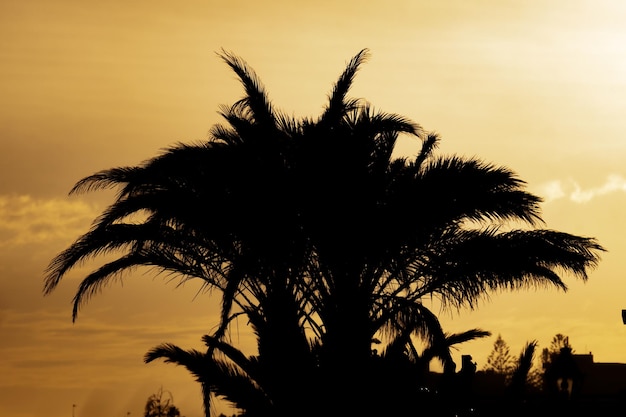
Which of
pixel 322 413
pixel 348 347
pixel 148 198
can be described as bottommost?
pixel 322 413

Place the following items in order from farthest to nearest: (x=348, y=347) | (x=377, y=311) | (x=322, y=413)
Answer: (x=377, y=311), (x=348, y=347), (x=322, y=413)

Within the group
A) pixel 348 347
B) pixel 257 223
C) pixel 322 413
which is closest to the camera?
pixel 322 413

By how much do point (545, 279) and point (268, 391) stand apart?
276 inches

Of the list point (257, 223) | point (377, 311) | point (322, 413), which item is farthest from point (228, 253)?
point (322, 413)

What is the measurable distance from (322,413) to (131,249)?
21.6 ft

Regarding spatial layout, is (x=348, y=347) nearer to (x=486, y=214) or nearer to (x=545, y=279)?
(x=486, y=214)

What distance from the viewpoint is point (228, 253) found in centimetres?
1734

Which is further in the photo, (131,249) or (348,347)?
(131,249)

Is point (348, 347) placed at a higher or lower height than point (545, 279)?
lower

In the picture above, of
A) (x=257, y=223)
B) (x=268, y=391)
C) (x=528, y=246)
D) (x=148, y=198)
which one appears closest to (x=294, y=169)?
(x=257, y=223)

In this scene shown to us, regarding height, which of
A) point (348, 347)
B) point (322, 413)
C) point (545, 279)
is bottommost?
point (322, 413)

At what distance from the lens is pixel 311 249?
17406mm

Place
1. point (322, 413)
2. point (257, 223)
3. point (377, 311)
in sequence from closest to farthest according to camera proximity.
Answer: point (322, 413), point (257, 223), point (377, 311)

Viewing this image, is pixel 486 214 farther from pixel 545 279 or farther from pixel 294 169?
pixel 294 169
